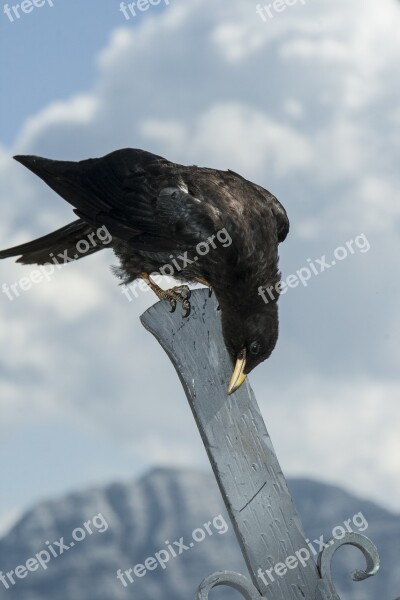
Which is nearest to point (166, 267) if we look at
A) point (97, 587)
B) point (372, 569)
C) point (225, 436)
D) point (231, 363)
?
point (231, 363)

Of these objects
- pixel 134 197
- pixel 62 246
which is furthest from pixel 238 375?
pixel 62 246

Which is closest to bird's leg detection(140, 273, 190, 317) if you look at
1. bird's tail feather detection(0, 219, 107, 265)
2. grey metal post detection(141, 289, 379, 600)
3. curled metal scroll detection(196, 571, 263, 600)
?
grey metal post detection(141, 289, 379, 600)

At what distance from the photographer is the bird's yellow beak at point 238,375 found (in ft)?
19.1

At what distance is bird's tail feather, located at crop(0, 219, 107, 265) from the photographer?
7.52 metres

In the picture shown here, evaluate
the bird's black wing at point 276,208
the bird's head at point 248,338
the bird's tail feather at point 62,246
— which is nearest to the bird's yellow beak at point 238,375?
the bird's head at point 248,338

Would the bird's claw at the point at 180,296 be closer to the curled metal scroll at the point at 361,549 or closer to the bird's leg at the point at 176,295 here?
the bird's leg at the point at 176,295

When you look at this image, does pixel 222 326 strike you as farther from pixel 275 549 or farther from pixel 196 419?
pixel 275 549

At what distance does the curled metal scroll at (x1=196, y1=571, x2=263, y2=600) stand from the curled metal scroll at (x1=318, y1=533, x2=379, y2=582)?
48 centimetres

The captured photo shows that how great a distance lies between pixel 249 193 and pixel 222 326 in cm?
123

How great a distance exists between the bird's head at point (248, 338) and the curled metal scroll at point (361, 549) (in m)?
1.14

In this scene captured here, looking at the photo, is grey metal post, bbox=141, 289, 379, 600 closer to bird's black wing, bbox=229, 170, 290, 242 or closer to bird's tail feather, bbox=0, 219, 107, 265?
bird's black wing, bbox=229, 170, 290, 242

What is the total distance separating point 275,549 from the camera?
5.56 m

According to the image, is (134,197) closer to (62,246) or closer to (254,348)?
(62,246)

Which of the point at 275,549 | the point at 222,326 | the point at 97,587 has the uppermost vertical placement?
the point at 222,326
